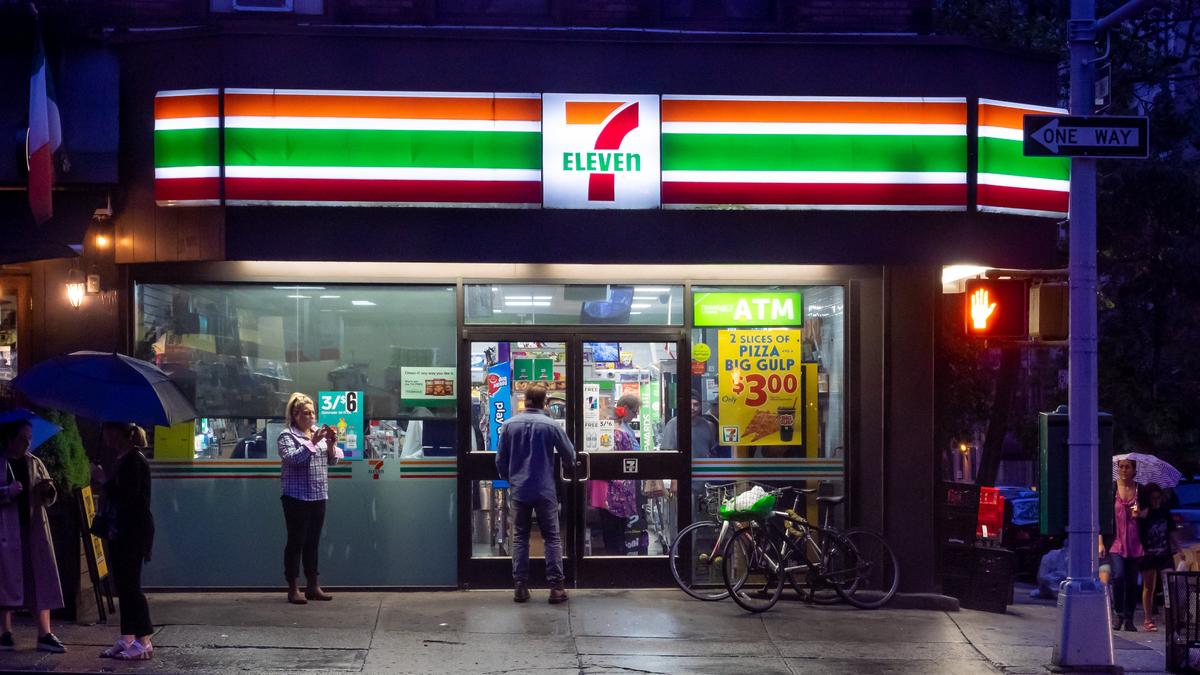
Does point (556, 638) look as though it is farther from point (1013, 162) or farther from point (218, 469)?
point (1013, 162)

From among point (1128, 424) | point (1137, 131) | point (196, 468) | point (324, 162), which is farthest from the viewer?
point (1128, 424)

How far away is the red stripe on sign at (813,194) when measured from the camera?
10516 mm

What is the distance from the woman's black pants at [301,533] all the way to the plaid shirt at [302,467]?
68mm

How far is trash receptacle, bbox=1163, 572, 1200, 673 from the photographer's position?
9.51 metres

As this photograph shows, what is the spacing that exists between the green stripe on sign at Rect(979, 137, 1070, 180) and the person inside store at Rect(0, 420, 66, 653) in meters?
7.83

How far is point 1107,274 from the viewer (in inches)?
792

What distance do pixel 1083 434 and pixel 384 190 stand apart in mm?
5781

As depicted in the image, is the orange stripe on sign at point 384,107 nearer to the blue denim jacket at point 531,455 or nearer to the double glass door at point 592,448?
the double glass door at point 592,448

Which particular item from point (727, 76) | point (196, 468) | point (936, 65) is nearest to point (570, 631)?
point (196, 468)

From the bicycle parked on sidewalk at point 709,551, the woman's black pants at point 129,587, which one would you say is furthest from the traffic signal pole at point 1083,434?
the woman's black pants at point 129,587

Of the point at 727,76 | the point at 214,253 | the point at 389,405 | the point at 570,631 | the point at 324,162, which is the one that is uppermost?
the point at 727,76

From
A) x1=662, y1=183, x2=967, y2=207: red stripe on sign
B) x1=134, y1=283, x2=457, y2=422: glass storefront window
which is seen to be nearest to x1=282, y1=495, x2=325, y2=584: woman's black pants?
x1=134, y1=283, x2=457, y2=422: glass storefront window

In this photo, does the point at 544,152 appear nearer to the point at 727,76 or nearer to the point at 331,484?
the point at 727,76

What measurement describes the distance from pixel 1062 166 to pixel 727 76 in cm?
312
